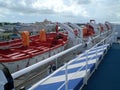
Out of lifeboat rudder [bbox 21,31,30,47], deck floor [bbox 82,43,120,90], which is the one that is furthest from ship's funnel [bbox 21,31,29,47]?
deck floor [bbox 82,43,120,90]

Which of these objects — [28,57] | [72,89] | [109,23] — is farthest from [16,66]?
[109,23]

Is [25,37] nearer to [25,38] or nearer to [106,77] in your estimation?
[25,38]

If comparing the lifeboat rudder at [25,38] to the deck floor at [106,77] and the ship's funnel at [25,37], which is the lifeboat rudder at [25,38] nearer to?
the ship's funnel at [25,37]

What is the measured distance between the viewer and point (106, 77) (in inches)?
224

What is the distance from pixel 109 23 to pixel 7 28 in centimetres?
1534

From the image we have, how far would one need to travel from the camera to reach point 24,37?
31.4 feet

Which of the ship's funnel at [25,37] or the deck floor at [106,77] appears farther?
the ship's funnel at [25,37]

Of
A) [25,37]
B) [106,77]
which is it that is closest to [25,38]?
[25,37]

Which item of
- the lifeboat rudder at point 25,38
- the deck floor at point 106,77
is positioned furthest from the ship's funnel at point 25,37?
the deck floor at point 106,77

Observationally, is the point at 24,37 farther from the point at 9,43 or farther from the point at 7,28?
the point at 7,28

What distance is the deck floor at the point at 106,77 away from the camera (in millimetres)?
4934

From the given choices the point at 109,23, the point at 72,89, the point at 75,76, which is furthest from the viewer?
the point at 109,23

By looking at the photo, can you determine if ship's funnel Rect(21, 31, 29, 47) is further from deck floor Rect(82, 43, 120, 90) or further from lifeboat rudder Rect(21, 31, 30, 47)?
deck floor Rect(82, 43, 120, 90)

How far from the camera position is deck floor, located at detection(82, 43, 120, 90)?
493cm
